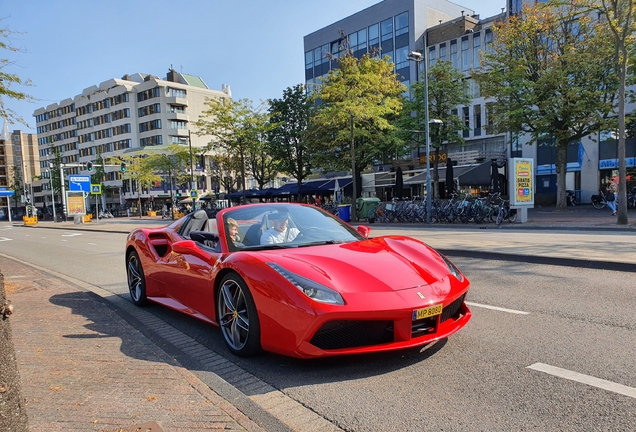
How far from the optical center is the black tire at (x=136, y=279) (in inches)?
241

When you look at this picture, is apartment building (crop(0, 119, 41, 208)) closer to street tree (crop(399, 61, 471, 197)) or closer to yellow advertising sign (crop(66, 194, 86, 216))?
yellow advertising sign (crop(66, 194, 86, 216))

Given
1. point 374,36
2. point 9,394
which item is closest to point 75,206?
point 374,36

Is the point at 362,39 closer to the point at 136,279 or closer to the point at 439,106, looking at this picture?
the point at 439,106

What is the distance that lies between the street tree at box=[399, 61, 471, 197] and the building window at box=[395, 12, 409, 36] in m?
14.8

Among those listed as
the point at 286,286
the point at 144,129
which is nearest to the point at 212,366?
the point at 286,286

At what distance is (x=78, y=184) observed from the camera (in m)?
50.0

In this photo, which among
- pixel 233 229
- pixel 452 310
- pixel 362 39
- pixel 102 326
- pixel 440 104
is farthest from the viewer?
pixel 362 39

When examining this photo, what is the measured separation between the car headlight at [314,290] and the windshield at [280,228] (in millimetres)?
867

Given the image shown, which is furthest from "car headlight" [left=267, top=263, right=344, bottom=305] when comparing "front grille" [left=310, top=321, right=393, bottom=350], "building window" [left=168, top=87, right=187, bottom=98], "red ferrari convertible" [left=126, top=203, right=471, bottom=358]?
"building window" [left=168, top=87, right=187, bottom=98]

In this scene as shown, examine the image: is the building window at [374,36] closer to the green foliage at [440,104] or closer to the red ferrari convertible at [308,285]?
the green foliage at [440,104]

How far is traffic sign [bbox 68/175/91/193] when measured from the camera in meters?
49.1

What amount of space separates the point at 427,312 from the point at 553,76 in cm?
2283

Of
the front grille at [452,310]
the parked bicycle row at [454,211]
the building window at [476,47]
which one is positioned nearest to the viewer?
the front grille at [452,310]

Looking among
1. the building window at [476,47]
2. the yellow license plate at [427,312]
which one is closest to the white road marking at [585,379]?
the yellow license plate at [427,312]
